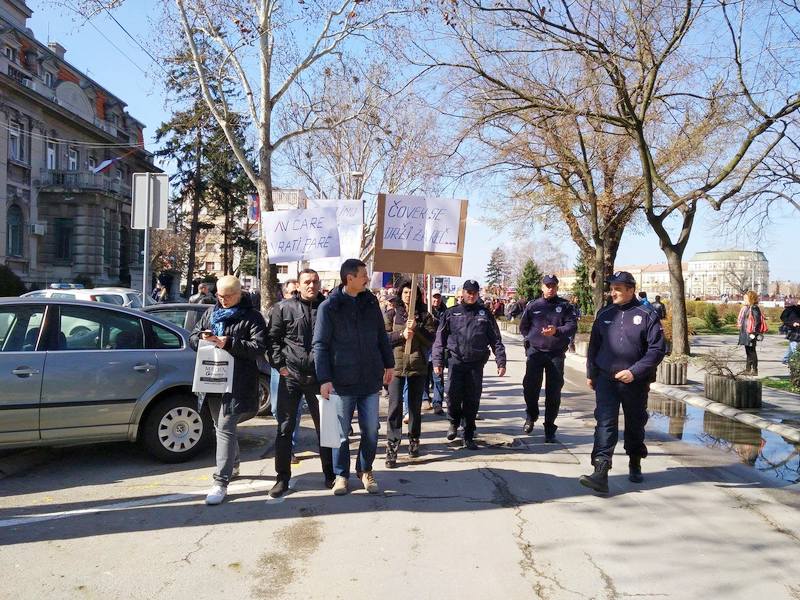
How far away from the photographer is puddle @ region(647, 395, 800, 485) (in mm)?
7301

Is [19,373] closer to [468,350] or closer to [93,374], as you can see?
[93,374]

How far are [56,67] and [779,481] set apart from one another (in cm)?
4379

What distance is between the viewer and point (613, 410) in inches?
239

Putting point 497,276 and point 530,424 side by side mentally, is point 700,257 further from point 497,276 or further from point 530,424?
point 530,424

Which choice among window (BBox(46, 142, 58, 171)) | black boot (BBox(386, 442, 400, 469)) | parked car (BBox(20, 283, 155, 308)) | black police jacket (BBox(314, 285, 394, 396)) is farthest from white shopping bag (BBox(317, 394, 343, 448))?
window (BBox(46, 142, 58, 171))

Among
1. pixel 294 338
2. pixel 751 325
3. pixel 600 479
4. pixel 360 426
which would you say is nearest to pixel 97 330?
pixel 294 338

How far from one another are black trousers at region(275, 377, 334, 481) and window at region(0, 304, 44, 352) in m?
2.33

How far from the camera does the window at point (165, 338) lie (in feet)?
22.6

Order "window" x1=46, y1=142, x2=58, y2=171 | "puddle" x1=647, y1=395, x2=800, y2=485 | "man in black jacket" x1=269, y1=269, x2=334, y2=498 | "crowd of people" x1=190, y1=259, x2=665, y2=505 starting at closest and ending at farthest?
"crowd of people" x1=190, y1=259, x2=665, y2=505 → "man in black jacket" x1=269, y1=269, x2=334, y2=498 → "puddle" x1=647, y1=395, x2=800, y2=485 → "window" x1=46, y1=142, x2=58, y2=171

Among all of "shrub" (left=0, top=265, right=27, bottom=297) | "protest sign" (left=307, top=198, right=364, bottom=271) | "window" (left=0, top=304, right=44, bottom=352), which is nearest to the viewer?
"window" (left=0, top=304, right=44, bottom=352)

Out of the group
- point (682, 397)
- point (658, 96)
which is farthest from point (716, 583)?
point (658, 96)

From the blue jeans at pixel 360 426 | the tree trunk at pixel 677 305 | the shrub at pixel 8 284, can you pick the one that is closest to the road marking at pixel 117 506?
the blue jeans at pixel 360 426

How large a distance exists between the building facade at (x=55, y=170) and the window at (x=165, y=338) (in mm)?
29179

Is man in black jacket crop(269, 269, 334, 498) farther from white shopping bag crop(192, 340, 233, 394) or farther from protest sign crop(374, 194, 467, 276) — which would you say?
protest sign crop(374, 194, 467, 276)
